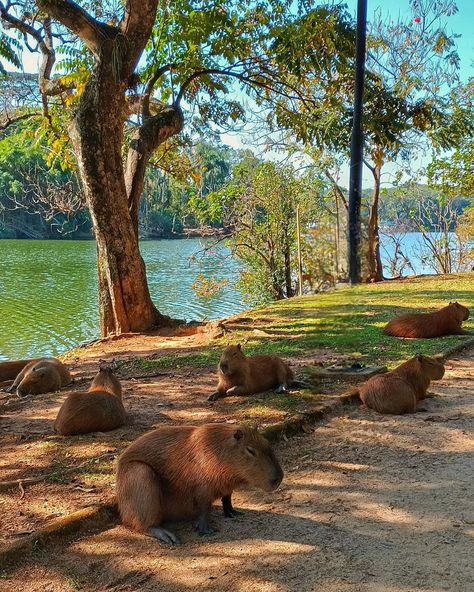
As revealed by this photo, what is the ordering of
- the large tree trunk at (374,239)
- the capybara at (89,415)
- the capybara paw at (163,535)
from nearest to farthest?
1. the capybara paw at (163,535)
2. the capybara at (89,415)
3. the large tree trunk at (374,239)

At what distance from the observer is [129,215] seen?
10.5 meters

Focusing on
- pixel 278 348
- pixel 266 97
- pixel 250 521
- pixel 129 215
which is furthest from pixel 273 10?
pixel 250 521

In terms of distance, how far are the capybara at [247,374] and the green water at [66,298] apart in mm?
10643

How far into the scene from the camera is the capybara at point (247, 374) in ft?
18.3

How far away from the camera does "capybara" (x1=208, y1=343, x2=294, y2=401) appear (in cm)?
558

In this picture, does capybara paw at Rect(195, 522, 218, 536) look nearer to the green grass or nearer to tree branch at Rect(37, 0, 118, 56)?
the green grass

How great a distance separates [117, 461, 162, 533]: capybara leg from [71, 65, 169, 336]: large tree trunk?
7.47m

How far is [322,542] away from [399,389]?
7.69 feet

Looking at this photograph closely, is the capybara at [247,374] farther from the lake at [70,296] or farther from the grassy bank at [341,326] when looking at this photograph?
the lake at [70,296]

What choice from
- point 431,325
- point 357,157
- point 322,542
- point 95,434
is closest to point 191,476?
point 322,542

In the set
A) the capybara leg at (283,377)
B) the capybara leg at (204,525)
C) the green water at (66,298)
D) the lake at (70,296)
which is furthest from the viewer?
the lake at (70,296)

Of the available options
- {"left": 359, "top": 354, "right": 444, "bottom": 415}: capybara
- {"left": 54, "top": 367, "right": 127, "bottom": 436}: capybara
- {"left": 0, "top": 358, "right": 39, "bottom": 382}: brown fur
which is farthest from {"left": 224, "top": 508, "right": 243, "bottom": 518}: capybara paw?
{"left": 0, "top": 358, "right": 39, "bottom": 382}: brown fur

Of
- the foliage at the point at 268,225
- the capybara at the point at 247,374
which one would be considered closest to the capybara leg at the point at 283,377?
the capybara at the point at 247,374

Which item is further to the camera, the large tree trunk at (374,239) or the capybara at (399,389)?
the large tree trunk at (374,239)
